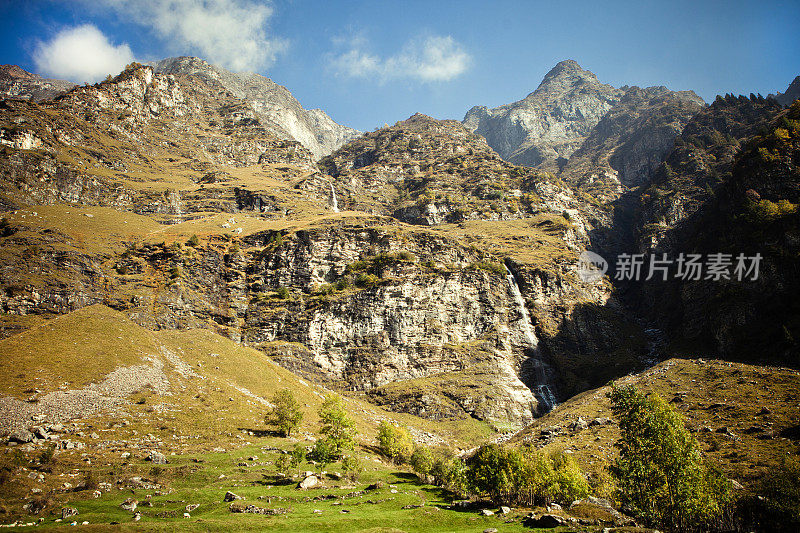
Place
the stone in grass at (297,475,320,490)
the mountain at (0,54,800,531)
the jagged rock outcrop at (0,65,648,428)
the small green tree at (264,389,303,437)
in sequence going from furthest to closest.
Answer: the jagged rock outcrop at (0,65,648,428)
the small green tree at (264,389,303,437)
the mountain at (0,54,800,531)
the stone in grass at (297,475,320,490)

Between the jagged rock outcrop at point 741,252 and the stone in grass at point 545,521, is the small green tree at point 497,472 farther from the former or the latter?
the jagged rock outcrop at point 741,252

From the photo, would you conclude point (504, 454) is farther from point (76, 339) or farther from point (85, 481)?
point (76, 339)

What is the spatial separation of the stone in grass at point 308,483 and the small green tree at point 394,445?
2498 cm

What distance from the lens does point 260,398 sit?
73500 millimetres

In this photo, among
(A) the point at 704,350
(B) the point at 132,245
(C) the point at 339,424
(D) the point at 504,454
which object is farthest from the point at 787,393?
(B) the point at 132,245

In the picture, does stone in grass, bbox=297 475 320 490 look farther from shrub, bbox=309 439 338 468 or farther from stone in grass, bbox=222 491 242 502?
stone in grass, bbox=222 491 242 502

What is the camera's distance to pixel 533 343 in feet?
377

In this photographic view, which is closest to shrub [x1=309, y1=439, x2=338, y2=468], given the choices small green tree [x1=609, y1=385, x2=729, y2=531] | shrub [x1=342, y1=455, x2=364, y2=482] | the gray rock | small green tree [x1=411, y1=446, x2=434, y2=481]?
shrub [x1=342, y1=455, x2=364, y2=482]

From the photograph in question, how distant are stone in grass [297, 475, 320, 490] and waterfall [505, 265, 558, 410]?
7775 cm

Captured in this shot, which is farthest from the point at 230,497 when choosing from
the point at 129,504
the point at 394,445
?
the point at 394,445

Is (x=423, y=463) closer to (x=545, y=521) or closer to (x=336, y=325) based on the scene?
(x=545, y=521)

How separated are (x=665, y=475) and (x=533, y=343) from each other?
295 feet

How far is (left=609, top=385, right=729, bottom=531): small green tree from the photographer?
27.2 m

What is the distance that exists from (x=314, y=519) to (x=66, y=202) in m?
149
